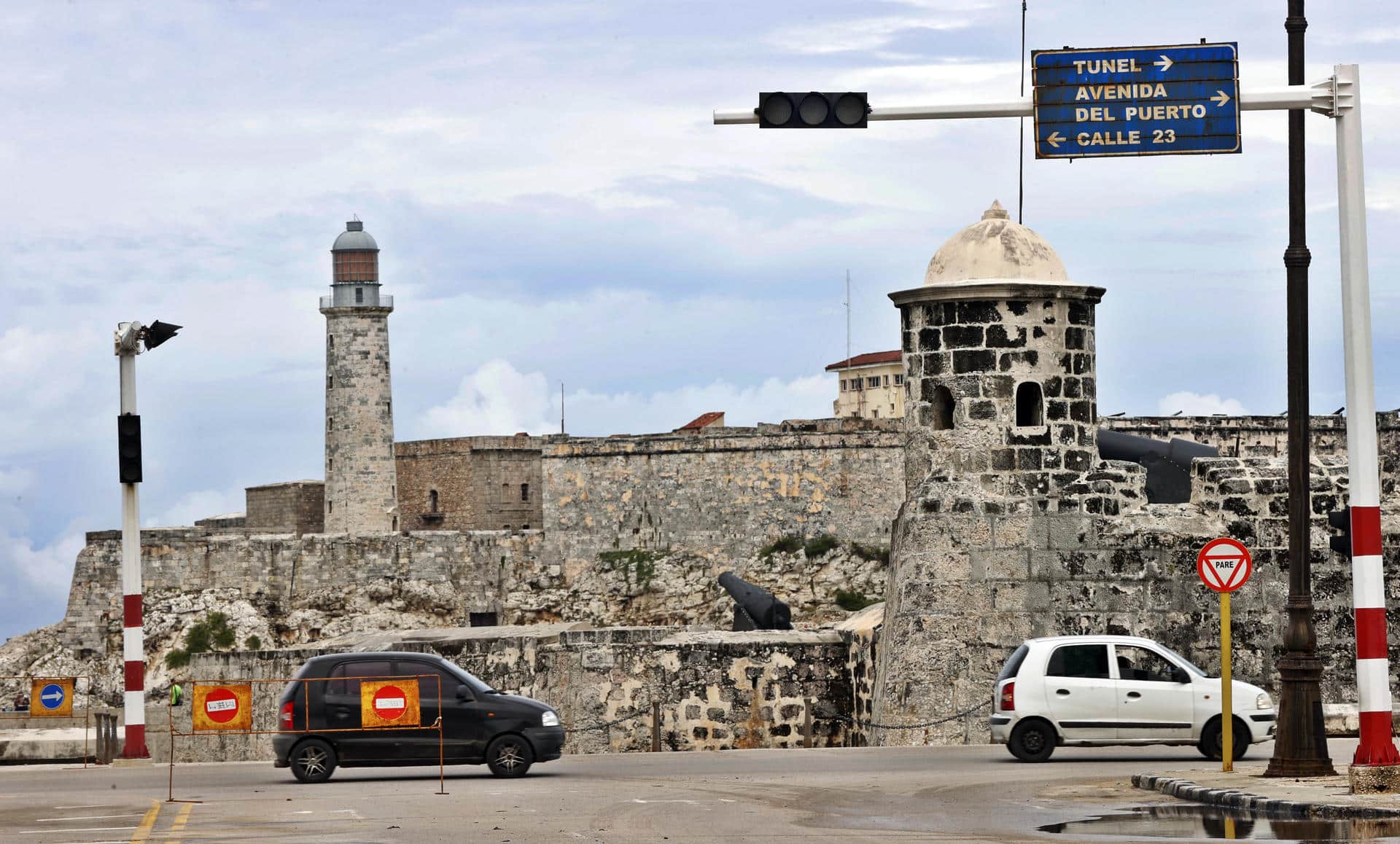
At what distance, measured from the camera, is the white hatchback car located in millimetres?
18828

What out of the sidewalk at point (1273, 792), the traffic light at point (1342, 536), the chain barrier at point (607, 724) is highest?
the traffic light at point (1342, 536)

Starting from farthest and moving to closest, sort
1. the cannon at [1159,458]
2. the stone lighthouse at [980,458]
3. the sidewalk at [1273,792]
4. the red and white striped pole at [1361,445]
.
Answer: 1. the cannon at [1159,458]
2. the stone lighthouse at [980,458]
3. the red and white striped pole at [1361,445]
4. the sidewalk at [1273,792]

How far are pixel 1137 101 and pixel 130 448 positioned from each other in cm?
1228

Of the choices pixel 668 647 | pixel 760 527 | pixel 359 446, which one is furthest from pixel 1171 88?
pixel 359 446

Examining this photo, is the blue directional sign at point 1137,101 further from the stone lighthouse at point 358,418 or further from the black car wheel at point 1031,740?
the stone lighthouse at point 358,418

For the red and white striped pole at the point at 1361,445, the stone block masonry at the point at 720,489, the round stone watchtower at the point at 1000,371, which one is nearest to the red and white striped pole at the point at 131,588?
the round stone watchtower at the point at 1000,371

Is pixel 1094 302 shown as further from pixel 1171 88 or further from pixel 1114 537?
pixel 1171 88

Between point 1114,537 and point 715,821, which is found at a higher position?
point 1114,537

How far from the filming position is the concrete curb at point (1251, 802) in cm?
1323

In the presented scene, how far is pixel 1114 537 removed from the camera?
21.3 metres

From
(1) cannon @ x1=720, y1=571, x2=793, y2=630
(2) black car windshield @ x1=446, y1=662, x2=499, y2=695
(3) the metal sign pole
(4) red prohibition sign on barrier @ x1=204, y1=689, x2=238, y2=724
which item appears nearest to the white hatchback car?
(3) the metal sign pole

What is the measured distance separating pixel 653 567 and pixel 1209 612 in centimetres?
4215

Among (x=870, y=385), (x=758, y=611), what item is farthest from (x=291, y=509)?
(x=758, y=611)

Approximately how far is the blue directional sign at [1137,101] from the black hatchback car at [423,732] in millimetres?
7133
